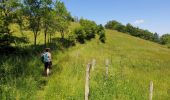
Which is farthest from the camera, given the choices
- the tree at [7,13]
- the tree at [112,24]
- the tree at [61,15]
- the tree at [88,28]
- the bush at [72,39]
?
the tree at [112,24]

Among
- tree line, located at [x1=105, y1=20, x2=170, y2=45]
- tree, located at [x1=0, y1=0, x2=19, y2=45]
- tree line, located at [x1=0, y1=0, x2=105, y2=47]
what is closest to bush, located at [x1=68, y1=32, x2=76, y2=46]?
tree line, located at [x1=0, y1=0, x2=105, y2=47]

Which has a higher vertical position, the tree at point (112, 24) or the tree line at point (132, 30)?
the tree at point (112, 24)

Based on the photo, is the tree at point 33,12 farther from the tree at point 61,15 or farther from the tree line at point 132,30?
the tree line at point 132,30

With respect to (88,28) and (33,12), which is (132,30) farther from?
(33,12)

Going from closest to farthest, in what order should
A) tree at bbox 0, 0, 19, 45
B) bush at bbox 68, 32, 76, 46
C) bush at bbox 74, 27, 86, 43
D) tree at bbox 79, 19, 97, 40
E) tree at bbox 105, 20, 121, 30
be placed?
1. tree at bbox 0, 0, 19, 45
2. bush at bbox 68, 32, 76, 46
3. bush at bbox 74, 27, 86, 43
4. tree at bbox 79, 19, 97, 40
5. tree at bbox 105, 20, 121, 30

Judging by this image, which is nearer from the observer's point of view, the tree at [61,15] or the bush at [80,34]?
the tree at [61,15]

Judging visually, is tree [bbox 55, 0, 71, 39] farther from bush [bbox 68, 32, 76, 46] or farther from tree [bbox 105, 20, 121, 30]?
tree [bbox 105, 20, 121, 30]

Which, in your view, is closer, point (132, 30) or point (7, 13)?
point (7, 13)

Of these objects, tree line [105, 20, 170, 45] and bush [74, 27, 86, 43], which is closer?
bush [74, 27, 86, 43]

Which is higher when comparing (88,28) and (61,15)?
(61,15)

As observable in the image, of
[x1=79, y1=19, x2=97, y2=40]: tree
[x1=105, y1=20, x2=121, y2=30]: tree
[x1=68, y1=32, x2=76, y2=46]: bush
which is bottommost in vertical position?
[x1=68, y1=32, x2=76, y2=46]: bush

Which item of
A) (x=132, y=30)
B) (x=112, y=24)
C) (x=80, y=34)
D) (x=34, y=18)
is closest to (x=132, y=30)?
(x=132, y=30)

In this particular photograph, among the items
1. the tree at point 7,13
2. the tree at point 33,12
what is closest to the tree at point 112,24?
the tree at point 33,12

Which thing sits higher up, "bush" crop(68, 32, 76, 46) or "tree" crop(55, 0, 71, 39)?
"tree" crop(55, 0, 71, 39)
